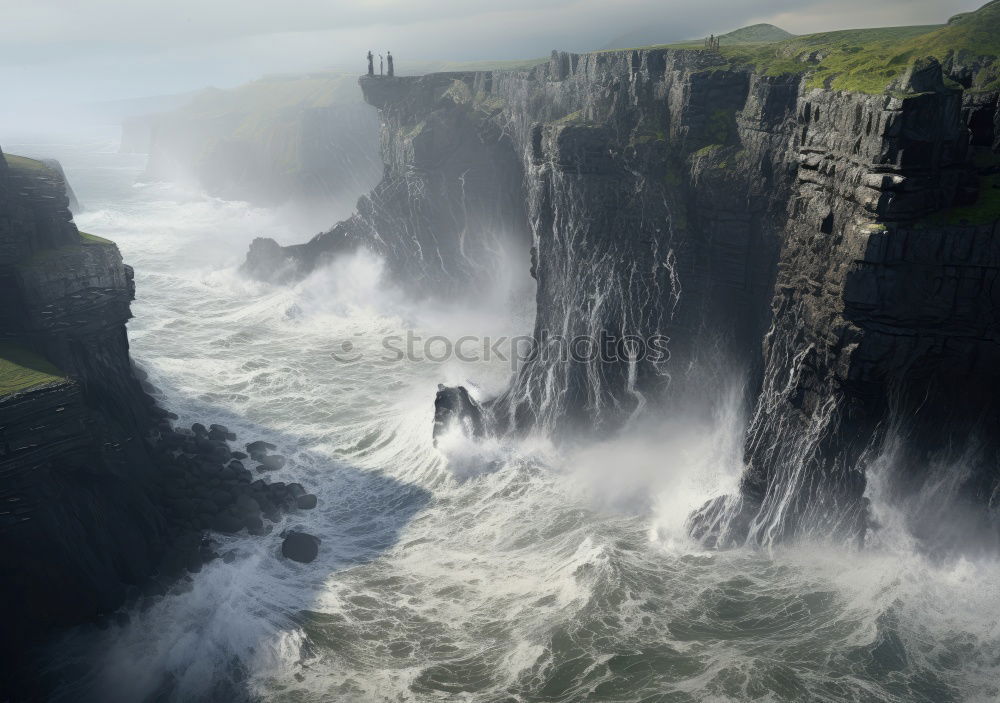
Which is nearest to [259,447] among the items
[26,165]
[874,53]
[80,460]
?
[80,460]

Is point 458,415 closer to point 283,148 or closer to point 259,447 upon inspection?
point 259,447

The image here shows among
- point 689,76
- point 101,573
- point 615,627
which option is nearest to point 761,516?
point 615,627

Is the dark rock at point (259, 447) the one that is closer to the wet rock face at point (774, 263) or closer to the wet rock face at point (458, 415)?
the wet rock face at point (458, 415)

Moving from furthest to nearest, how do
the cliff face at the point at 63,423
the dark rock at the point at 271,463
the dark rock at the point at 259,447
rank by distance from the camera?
the dark rock at the point at 259,447
the dark rock at the point at 271,463
the cliff face at the point at 63,423

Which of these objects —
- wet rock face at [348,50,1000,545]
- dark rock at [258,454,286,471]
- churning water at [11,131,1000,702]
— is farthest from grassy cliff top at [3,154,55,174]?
wet rock face at [348,50,1000,545]

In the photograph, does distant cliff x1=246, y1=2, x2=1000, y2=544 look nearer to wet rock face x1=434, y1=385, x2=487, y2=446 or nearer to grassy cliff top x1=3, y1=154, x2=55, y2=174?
wet rock face x1=434, y1=385, x2=487, y2=446

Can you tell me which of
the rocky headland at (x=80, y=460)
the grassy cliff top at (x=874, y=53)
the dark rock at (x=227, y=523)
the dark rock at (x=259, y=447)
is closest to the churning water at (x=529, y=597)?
the dark rock at (x=227, y=523)
